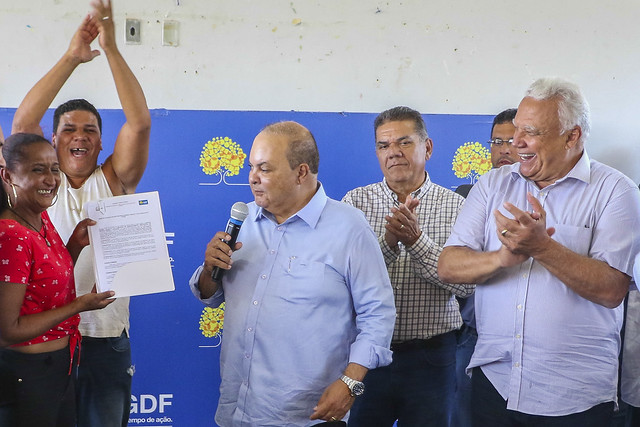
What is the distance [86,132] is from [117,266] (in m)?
0.74

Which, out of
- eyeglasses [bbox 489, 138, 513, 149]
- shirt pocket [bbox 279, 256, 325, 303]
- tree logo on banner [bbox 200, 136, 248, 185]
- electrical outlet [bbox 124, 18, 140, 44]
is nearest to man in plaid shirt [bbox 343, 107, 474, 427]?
shirt pocket [bbox 279, 256, 325, 303]

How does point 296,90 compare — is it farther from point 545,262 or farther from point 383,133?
point 545,262

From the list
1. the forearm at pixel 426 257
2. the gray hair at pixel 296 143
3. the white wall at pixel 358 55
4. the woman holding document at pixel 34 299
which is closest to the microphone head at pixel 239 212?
the gray hair at pixel 296 143

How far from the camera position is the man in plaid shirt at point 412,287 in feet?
8.66

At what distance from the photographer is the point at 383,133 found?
293 centimetres

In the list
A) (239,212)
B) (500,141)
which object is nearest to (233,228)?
(239,212)

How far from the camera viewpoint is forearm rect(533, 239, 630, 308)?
1948mm

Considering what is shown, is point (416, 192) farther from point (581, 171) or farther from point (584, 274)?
point (584, 274)

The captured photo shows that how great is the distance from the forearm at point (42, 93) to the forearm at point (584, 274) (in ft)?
6.21

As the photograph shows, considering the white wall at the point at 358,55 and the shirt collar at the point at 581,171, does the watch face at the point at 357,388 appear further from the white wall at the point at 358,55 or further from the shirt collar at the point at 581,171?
the white wall at the point at 358,55

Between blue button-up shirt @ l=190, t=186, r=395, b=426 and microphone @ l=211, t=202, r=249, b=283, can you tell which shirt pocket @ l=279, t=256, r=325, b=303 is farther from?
microphone @ l=211, t=202, r=249, b=283

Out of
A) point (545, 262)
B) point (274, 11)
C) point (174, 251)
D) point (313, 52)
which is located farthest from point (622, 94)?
point (174, 251)

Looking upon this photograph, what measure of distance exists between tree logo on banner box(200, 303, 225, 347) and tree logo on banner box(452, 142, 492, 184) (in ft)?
5.42

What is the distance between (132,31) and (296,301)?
2406mm
